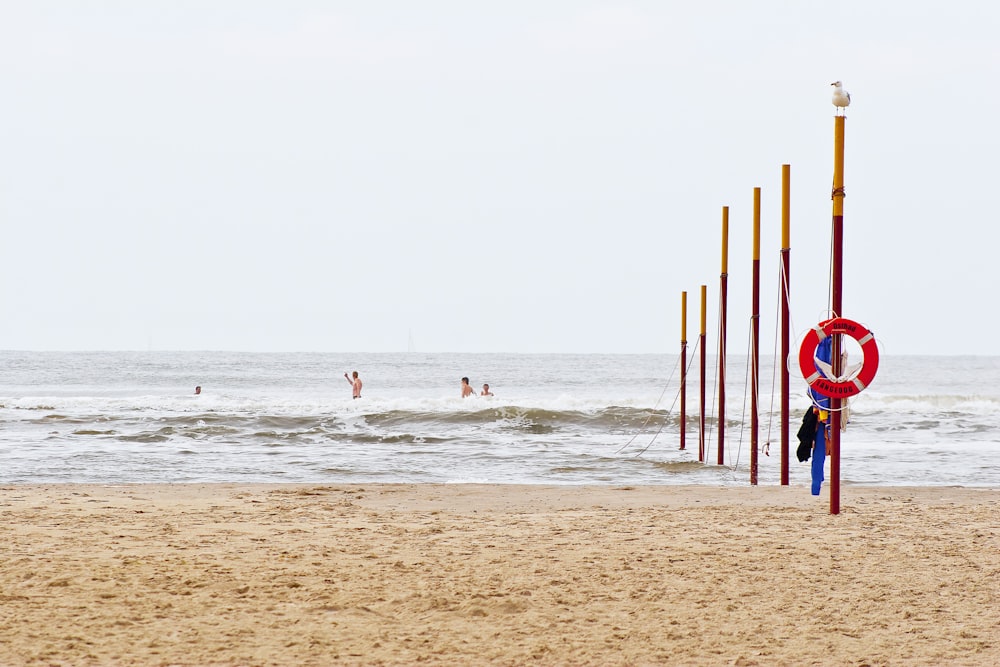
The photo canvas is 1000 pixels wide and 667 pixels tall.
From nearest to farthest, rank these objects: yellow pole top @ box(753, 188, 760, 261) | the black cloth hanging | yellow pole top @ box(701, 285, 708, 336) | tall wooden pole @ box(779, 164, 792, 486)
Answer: the black cloth hanging
tall wooden pole @ box(779, 164, 792, 486)
yellow pole top @ box(753, 188, 760, 261)
yellow pole top @ box(701, 285, 708, 336)

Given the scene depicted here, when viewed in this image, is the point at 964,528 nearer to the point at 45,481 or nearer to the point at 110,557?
the point at 110,557

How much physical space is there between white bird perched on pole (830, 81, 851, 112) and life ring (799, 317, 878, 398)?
5.46ft

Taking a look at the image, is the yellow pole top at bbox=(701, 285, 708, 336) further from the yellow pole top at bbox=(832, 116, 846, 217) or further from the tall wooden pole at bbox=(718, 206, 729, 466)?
the yellow pole top at bbox=(832, 116, 846, 217)

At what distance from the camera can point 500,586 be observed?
18.5 ft

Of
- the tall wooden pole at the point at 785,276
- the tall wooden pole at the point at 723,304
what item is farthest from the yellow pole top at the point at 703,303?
the tall wooden pole at the point at 785,276

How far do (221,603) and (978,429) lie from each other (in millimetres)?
19497

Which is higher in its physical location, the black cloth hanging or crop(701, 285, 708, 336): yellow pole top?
crop(701, 285, 708, 336): yellow pole top

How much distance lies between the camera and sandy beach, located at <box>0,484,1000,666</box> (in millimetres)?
4613

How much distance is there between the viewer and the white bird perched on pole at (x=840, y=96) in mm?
7992

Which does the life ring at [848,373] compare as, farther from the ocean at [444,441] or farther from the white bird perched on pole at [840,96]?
the ocean at [444,441]

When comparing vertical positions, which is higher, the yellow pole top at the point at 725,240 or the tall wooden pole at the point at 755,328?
the yellow pole top at the point at 725,240

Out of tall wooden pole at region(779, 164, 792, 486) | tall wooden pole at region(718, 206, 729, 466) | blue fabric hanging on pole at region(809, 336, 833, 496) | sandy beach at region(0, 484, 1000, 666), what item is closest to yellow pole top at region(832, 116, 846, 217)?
blue fabric hanging on pole at region(809, 336, 833, 496)

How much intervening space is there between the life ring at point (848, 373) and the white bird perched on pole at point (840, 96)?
1.67 meters

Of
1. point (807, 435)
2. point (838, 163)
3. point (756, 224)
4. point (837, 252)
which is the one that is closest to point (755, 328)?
point (756, 224)
